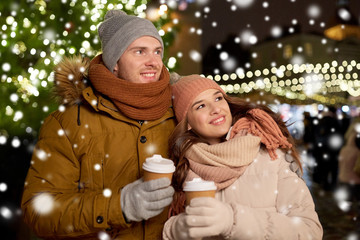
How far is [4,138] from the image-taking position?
4578 millimetres

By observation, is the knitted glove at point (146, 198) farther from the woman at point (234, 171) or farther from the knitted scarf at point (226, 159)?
the knitted scarf at point (226, 159)

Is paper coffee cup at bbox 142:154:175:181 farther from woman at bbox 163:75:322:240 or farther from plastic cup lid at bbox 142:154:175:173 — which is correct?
woman at bbox 163:75:322:240

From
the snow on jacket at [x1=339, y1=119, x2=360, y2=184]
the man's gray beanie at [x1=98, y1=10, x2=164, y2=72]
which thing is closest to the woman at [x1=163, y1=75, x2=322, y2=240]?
the man's gray beanie at [x1=98, y1=10, x2=164, y2=72]

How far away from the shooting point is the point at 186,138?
238 centimetres

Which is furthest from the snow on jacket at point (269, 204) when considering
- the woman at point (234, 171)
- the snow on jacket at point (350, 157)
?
the snow on jacket at point (350, 157)

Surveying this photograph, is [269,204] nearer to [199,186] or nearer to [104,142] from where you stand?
[199,186]

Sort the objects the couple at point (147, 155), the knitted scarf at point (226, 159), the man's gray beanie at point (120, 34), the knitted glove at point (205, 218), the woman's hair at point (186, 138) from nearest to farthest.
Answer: the knitted glove at point (205, 218) < the couple at point (147, 155) < the knitted scarf at point (226, 159) < the woman's hair at point (186, 138) < the man's gray beanie at point (120, 34)

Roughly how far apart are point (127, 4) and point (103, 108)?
9.08 feet

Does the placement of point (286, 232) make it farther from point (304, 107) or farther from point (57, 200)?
point (304, 107)

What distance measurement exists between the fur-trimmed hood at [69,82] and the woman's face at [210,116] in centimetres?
77

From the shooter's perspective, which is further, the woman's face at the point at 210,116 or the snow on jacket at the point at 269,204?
the woman's face at the point at 210,116

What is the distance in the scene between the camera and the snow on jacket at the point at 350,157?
6668mm

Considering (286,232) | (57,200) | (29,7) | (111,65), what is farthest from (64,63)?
(29,7)

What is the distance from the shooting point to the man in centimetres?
218
